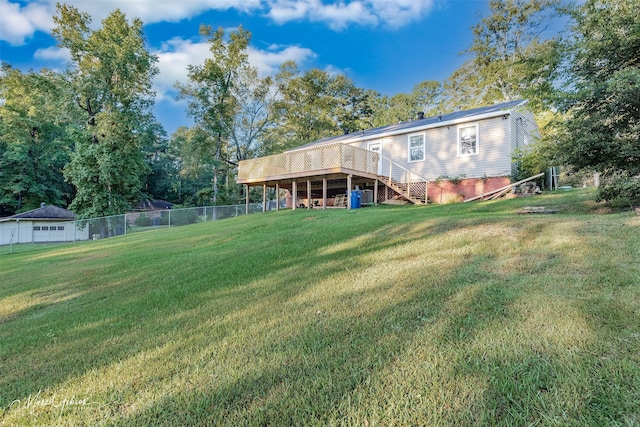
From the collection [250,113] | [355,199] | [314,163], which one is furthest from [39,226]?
[355,199]

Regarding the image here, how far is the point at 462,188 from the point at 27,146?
36144mm

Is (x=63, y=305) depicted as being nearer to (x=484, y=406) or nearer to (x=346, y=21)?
(x=484, y=406)

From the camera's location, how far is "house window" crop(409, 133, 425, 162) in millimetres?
14773

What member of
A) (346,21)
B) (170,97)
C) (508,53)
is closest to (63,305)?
(346,21)

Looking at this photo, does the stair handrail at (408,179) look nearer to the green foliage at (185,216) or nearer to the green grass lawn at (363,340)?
the green grass lawn at (363,340)

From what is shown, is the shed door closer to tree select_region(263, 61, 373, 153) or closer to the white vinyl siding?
tree select_region(263, 61, 373, 153)

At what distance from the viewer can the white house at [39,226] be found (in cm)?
2414

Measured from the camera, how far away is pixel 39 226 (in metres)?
25.1

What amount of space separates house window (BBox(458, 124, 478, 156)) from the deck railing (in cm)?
363

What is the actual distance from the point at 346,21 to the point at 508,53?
17.6m

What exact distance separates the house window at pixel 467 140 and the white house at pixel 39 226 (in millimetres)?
26415

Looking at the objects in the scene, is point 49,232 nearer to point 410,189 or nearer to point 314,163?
point 314,163

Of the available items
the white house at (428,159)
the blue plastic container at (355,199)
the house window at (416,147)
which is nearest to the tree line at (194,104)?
the white house at (428,159)

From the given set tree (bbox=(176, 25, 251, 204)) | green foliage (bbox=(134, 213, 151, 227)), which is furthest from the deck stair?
green foliage (bbox=(134, 213, 151, 227))
